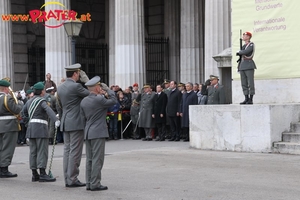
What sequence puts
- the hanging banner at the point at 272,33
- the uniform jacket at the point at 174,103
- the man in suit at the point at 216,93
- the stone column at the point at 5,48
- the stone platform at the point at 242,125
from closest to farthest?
the stone platform at the point at 242,125, the hanging banner at the point at 272,33, the man in suit at the point at 216,93, the uniform jacket at the point at 174,103, the stone column at the point at 5,48

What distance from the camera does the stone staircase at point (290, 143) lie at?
1495 centimetres

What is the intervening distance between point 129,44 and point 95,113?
15.6 meters

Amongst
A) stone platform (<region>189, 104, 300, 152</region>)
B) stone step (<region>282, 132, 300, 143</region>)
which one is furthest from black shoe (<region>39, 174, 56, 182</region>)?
stone step (<region>282, 132, 300, 143</region>)

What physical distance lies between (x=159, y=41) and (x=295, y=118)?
18.6 meters

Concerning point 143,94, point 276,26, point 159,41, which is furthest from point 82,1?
point 276,26

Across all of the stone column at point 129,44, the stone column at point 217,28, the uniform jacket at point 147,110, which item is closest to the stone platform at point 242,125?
the uniform jacket at point 147,110

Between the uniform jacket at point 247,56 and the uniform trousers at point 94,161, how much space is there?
20.1ft

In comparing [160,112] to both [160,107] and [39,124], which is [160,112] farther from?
[39,124]

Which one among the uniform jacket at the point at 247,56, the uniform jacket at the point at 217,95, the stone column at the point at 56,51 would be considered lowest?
the uniform jacket at the point at 217,95

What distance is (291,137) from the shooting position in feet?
50.4

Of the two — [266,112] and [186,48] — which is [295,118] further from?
[186,48]

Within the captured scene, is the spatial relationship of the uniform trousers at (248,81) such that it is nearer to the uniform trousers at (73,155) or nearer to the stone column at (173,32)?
the uniform trousers at (73,155)

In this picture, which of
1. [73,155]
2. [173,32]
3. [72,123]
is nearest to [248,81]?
[72,123]

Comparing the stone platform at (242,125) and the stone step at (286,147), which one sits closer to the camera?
the stone step at (286,147)
